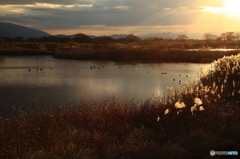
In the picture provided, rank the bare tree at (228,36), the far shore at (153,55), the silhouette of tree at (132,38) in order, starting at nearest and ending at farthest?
the far shore at (153,55)
the bare tree at (228,36)
the silhouette of tree at (132,38)

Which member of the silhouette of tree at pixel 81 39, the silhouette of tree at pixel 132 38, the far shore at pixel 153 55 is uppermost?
the silhouette of tree at pixel 132 38

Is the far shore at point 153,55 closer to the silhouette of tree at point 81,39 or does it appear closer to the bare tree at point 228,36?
the bare tree at point 228,36

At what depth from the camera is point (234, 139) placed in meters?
5.94

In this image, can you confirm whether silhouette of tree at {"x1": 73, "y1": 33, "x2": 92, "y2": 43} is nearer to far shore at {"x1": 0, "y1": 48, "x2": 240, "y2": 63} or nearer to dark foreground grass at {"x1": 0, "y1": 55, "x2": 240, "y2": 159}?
far shore at {"x1": 0, "y1": 48, "x2": 240, "y2": 63}

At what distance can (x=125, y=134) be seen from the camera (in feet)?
19.4

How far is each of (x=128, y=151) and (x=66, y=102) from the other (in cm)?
601

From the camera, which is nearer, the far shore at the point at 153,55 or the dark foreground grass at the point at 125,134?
the dark foreground grass at the point at 125,134

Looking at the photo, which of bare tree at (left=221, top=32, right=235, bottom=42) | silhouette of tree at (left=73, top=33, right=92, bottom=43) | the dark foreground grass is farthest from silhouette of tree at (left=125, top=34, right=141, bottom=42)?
the dark foreground grass

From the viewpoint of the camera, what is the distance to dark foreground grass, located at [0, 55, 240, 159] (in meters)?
4.88

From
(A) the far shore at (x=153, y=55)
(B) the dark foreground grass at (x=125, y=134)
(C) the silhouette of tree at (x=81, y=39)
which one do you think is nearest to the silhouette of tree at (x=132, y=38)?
(C) the silhouette of tree at (x=81, y=39)

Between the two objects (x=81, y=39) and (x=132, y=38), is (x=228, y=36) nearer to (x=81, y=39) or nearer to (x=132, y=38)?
(x=132, y=38)

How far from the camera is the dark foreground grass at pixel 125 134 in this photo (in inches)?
192

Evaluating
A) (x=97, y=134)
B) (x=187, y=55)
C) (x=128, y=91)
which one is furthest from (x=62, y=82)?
(x=187, y=55)

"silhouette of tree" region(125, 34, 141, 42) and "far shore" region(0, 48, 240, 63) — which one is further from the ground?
"silhouette of tree" region(125, 34, 141, 42)
